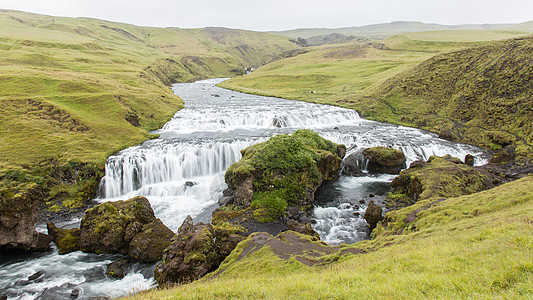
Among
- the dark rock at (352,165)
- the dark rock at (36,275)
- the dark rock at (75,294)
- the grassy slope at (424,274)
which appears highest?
the grassy slope at (424,274)

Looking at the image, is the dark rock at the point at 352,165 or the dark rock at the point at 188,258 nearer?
the dark rock at the point at 188,258

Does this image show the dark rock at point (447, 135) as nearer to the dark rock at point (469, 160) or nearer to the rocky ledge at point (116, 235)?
the dark rock at point (469, 160)

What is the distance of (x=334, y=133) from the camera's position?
40031 mm

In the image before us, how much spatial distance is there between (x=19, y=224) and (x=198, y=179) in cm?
1541

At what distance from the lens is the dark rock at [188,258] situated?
1287 centimetres

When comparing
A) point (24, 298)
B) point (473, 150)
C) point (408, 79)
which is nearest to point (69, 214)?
point (24, 298)

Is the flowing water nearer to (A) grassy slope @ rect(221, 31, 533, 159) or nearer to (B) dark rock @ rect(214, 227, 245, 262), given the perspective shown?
(B) dark rock @ rect(214, 227, 245, 262)

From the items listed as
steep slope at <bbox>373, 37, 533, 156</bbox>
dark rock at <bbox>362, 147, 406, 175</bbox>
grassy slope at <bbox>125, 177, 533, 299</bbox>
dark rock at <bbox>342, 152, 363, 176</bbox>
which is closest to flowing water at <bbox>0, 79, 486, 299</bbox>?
dark rock at <bbox>342, 152, 363, 176</bbox>

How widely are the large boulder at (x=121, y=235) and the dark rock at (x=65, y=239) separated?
2.35 feet

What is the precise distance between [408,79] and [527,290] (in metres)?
65.4

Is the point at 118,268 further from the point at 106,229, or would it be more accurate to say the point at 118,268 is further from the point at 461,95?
the point at 461,95

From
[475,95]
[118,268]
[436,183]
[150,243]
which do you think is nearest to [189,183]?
[150,243]

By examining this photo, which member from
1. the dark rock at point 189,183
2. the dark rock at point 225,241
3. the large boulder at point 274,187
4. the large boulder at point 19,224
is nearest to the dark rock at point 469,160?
the large boulder at point 274,187

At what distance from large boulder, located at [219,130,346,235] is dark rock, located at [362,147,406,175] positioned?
25.3 ft
